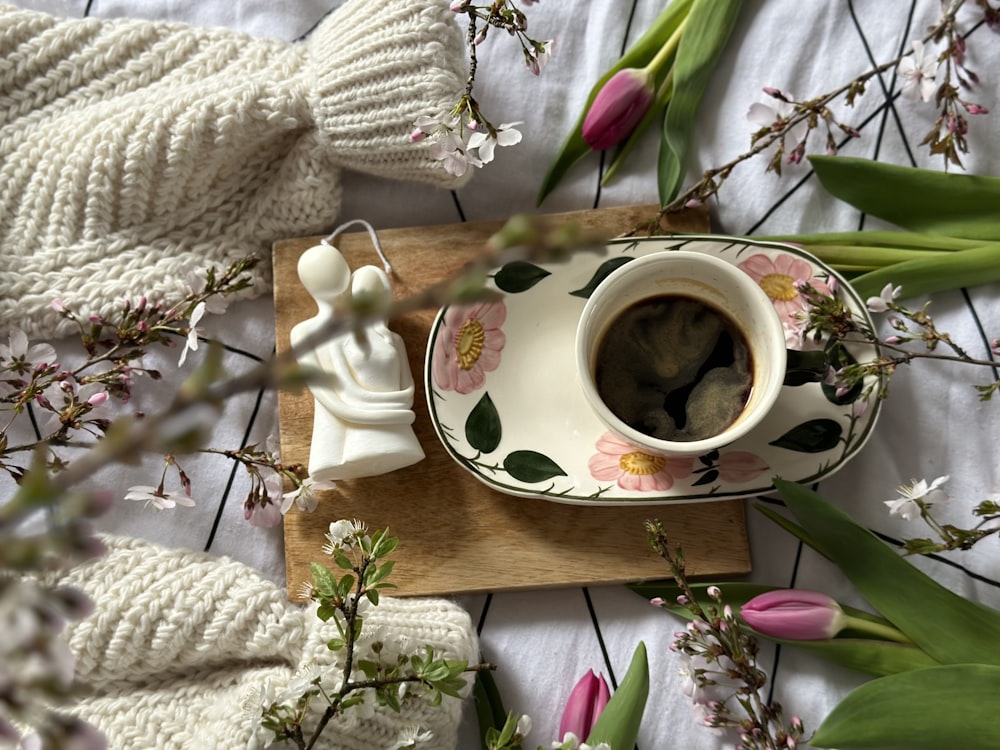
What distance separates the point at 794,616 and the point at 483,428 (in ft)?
0.91

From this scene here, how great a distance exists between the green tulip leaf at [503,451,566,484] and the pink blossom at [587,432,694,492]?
0.10 feet

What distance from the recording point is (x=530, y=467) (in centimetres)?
68

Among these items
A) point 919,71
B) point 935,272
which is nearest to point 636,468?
point 935,272

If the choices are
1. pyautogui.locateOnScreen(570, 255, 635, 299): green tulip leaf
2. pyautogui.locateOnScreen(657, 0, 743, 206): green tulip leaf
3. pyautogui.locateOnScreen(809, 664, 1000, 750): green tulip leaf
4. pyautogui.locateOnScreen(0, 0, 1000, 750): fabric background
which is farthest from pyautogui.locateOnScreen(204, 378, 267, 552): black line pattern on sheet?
pyautogui.locateOnScreen(809, 664, 1000, 750): green tulip leaf

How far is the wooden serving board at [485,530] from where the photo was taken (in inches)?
27.4

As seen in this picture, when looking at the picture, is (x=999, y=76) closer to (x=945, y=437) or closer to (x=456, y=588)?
(x=945, y=437)

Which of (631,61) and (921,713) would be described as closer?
(921,713)

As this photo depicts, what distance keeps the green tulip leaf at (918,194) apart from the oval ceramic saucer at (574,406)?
9cm

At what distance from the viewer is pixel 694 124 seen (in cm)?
74

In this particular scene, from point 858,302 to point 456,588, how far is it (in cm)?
39

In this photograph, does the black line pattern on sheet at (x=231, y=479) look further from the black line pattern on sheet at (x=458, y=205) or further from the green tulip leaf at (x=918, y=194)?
the green tulip leaf at (x=918, y=194)

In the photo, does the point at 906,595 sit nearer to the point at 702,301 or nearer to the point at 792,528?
the point at 792,528

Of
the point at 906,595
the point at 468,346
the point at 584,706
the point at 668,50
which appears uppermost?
the point at 668,50

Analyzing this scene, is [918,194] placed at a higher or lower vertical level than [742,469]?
higher
